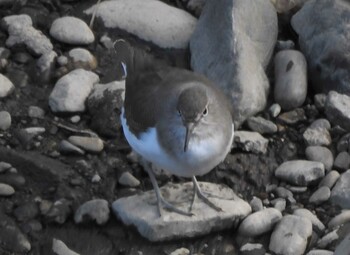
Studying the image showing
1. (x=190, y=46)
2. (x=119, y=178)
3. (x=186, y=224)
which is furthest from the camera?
(x=190, y=46)

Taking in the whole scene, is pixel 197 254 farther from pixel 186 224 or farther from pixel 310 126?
pixel 310 126

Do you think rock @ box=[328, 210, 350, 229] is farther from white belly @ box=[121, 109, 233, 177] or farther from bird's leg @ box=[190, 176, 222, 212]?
white belly @ box=[121, 109, 233, 177]

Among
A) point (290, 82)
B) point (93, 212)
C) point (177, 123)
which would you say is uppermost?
point (177, 123)

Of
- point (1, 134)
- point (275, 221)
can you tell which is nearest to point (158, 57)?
point (1, 134)

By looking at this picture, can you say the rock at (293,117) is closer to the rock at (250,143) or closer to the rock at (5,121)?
the rock at (250,143)

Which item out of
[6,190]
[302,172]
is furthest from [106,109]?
[302,172]

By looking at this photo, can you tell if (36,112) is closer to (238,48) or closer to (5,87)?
(5,87)

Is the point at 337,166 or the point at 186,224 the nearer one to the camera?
the point at 186,224
